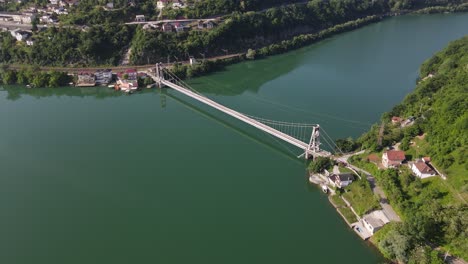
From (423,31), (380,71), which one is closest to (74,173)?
(380,71)

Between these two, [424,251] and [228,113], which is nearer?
[424,251]

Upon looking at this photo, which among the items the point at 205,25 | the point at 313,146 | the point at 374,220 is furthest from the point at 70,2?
the point at 374,220

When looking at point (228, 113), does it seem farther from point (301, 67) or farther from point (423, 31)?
point (423, 31)

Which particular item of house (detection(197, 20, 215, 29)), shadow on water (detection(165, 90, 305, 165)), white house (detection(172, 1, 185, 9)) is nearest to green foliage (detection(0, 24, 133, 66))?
white house (detection(172, 1, 185, 9))

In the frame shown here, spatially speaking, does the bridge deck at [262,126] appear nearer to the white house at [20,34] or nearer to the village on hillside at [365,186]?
the village on hillside at [365,186]

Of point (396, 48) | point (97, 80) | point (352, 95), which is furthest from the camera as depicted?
point (396, 48)

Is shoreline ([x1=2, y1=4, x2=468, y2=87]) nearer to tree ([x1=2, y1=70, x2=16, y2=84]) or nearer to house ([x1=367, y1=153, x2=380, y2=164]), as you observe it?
tree ([x1=2, y1=70, x2=16, y2=84])

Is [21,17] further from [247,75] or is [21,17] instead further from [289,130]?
[289,130]
